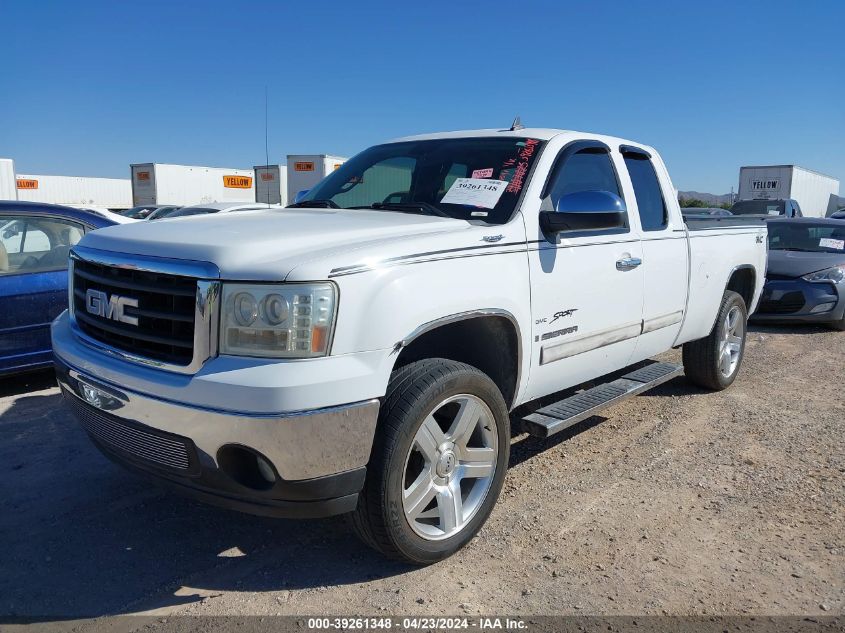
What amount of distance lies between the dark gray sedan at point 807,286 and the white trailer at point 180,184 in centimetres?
2567

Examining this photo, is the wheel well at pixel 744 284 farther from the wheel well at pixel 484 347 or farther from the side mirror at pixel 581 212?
the wheel well at pixel 484 347

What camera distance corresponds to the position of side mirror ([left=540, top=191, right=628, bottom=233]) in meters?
3.40

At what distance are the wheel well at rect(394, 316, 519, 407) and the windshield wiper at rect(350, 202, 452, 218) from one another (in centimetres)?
60

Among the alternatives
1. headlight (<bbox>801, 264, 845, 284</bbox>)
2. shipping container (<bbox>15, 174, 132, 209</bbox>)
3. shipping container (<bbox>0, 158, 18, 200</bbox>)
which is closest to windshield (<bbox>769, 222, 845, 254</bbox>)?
headlight (<bbox>801, 264, 845, 284</bbox>)

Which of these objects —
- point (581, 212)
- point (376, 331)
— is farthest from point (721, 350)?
point (376, 331)

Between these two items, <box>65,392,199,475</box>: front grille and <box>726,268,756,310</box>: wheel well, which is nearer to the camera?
<box>65,392,199,475</box>: front grille

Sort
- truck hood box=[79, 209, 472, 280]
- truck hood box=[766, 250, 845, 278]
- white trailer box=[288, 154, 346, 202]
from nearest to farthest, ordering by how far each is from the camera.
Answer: truck hood box=[79, 209, 472, 280] < truck hood box=[766, 250, 845, 278] < white trailer box=[288, 154, 346, 202]

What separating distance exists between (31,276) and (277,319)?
3711 mm

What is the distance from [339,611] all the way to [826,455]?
3.36m

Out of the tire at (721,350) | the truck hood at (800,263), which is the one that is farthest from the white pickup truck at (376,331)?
the truck hood at (800,263)

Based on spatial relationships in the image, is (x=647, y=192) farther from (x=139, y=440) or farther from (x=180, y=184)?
(x=180, y=184)

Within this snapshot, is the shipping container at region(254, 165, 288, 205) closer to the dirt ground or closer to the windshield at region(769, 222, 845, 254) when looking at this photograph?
the windshield at region(769, 222, 845, 254)

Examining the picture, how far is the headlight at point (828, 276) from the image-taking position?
8.99 m

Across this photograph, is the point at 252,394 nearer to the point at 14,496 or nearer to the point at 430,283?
the point at 430,283
